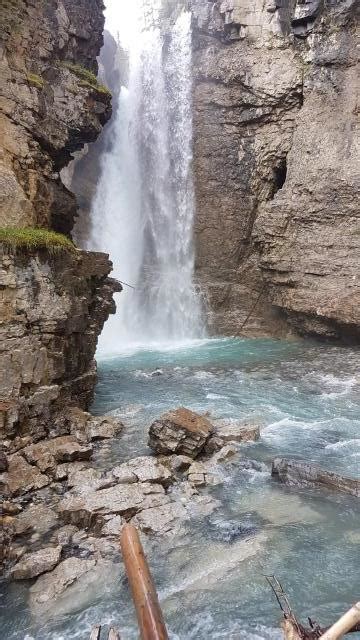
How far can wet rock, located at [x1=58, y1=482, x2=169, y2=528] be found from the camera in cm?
637

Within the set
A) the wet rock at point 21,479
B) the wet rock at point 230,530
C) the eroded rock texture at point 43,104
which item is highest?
the eroded rock texture at point 43,104

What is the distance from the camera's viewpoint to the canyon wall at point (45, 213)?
856 cm

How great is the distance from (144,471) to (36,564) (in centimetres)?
233

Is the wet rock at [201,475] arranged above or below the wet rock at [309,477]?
below

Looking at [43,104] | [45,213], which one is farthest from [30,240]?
[43,104]

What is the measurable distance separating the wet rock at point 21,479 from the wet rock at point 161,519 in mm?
1943

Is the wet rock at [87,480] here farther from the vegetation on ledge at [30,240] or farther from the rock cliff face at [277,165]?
the rock cliff face at [277,165]

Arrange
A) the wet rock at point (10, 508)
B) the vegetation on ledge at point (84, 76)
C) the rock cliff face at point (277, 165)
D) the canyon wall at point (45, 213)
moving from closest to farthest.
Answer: the wet rock at point (10, 508) < the canyon wall at point (45, 213) < the vegetation on ledge at point (84, 76) < the rock cliff face at point (277, 165)

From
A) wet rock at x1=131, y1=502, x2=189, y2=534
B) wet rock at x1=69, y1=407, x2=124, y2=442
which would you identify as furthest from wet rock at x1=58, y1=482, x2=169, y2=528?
wet rock at x1=69, y1=407, x2=124, y2=442

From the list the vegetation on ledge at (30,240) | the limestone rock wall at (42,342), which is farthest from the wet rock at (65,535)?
the vegetation on ledge at (30,240)

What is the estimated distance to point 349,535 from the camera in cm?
591

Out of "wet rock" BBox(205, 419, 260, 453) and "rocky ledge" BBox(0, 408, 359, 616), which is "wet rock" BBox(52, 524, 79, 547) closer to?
"rocky ledge" BBox(0, 408, 359, 616)

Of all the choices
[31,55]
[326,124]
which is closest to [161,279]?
[326,124]

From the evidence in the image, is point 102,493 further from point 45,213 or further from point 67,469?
point 45,213
